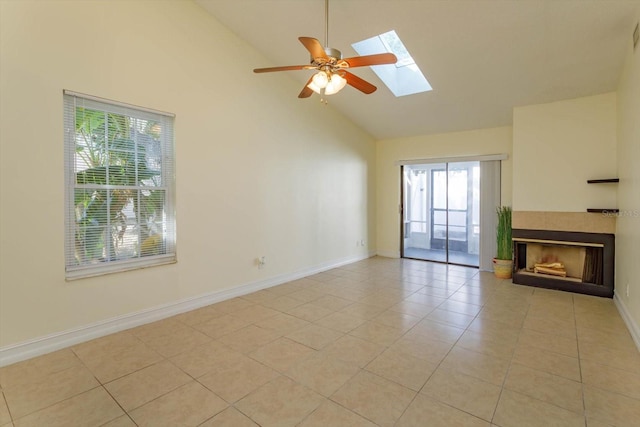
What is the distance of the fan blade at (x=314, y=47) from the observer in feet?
7.45

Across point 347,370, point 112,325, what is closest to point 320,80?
point 347,370

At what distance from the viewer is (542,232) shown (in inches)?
179

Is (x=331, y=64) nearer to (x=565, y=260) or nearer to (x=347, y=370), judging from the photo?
(x=347, y=370)

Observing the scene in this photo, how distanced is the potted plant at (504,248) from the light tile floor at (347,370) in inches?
48.5

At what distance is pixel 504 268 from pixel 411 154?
2.74 metres

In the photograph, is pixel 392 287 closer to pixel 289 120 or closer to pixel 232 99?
pixel 289 120

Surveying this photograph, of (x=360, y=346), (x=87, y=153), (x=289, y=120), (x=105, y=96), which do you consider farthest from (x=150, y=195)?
(x=360, y=346)

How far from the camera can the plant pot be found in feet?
16.5

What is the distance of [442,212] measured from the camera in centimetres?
684

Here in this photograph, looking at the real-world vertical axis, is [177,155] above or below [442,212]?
above

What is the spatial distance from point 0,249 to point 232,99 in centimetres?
273

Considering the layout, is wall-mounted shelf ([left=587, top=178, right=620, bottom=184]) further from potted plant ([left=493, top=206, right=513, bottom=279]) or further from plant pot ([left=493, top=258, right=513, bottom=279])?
plant pot ([left=493, top=258, right=513, bottom=279])

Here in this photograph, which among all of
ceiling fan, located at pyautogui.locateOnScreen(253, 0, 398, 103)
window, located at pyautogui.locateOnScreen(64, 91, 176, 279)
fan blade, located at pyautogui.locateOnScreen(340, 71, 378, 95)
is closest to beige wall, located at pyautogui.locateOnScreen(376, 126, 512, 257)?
fan blade, located at pyautogui.locateOnScreen(340, 71, 378, 95)

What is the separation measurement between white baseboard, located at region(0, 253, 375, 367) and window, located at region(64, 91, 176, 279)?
1.63 ft
